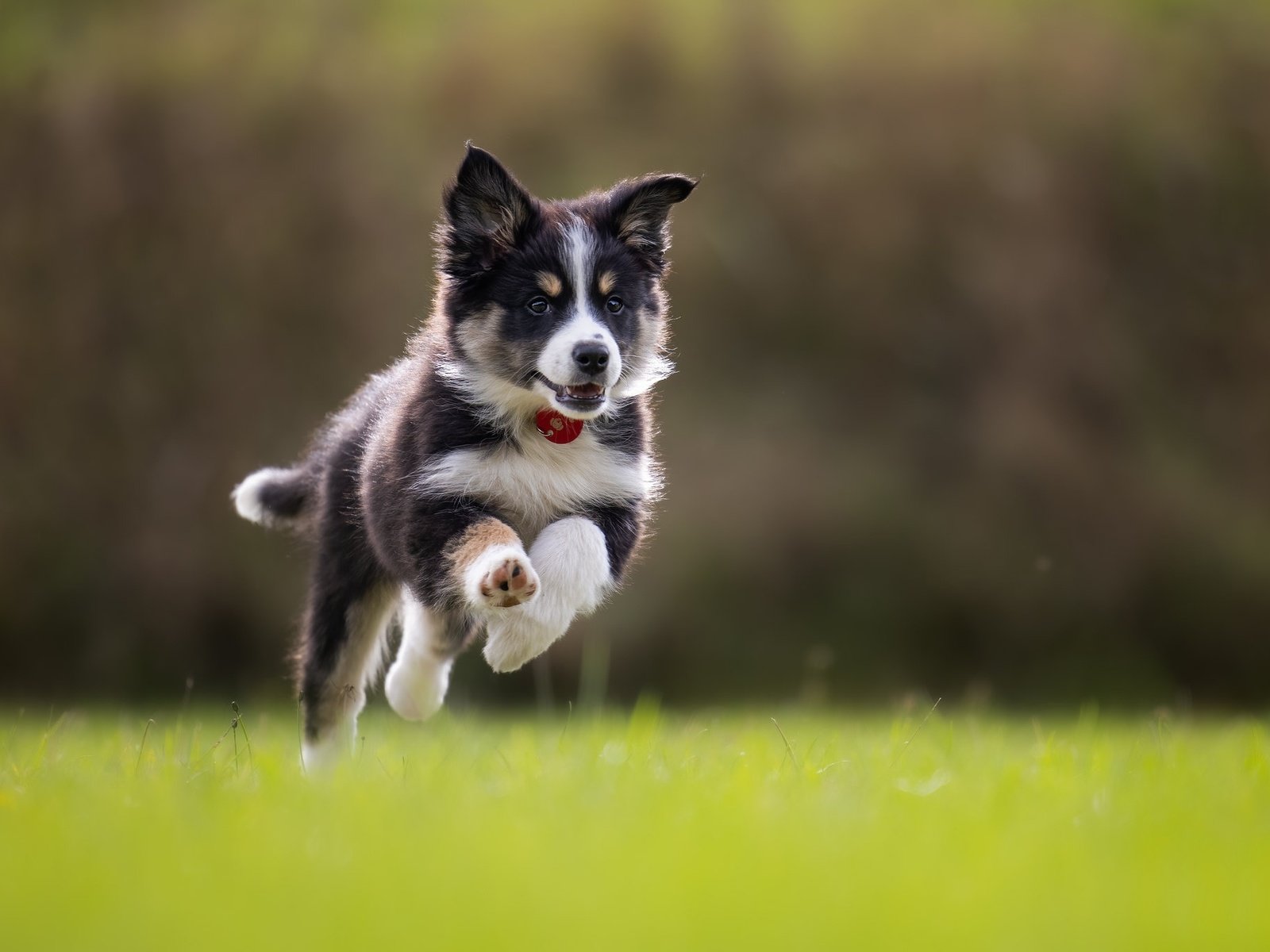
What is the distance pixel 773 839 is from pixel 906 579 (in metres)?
10.7

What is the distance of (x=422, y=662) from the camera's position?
5176 millimetres

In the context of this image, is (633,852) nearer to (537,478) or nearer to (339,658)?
(537,478)

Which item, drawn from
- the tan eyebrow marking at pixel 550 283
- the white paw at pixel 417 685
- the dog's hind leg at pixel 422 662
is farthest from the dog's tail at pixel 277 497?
the tan eyebrow marking at pixel 550 283

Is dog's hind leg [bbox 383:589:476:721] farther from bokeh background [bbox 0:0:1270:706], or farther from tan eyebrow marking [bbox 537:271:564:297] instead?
bokeh background [bbox 0:0:1270:706]

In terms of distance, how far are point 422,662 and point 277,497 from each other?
103 cm

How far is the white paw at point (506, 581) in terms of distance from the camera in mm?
3986

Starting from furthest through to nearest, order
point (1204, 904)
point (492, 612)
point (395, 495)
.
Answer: point (395, 495) < point (492, 612) < point (1204, 904)

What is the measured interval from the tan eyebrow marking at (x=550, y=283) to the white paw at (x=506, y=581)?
104 centimetres

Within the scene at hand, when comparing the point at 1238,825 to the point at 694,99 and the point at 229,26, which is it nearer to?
the point at 694,99

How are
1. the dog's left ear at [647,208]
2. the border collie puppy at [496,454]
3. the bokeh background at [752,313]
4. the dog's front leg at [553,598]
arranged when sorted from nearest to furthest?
the dog's front leg at [553,598]
the border collie puppy at [496,454]
the dog's left ear at [647,208]
the bokeh background at [752,313]

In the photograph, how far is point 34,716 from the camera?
7145 mm

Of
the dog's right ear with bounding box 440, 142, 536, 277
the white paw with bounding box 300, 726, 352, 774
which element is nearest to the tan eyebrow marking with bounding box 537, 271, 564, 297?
the dog's right ear with bounding box 440, 142, 536, 277

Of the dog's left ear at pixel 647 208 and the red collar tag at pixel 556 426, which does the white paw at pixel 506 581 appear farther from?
the dog's left ear at pixel 647 208

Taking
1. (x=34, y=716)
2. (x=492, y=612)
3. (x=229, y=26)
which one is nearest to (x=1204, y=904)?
(x=492, y=612)
